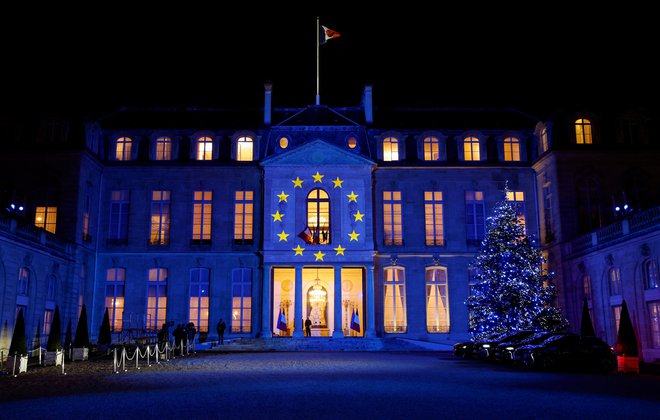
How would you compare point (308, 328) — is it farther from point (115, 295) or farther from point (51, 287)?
point (51, 287)

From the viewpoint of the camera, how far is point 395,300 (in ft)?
137

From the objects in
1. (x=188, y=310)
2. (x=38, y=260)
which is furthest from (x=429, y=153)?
(x=38, y=260)

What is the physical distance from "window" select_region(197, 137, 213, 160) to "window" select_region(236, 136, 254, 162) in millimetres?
1820

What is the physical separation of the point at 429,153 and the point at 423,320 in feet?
36.0

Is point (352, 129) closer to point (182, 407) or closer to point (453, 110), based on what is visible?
point (453, 110)

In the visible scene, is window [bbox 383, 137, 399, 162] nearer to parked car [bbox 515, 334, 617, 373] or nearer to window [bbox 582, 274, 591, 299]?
window [bbox 582, 274, 591, 299]

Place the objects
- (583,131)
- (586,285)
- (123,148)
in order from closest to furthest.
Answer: (586,285)
(583,131)
(123,148)

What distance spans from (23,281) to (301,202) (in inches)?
660

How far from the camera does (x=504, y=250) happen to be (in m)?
33.9

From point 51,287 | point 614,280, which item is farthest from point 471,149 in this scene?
point 51,287

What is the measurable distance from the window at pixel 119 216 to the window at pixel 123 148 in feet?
7.75

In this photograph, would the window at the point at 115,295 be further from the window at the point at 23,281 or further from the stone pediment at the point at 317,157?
the stone pediment at the point at 317,157

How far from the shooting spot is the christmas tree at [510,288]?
107ft

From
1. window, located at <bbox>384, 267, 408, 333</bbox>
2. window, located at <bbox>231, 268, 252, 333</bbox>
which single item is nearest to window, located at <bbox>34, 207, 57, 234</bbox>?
window, located at <bbox>231, 268, 252, 333</bbox>
